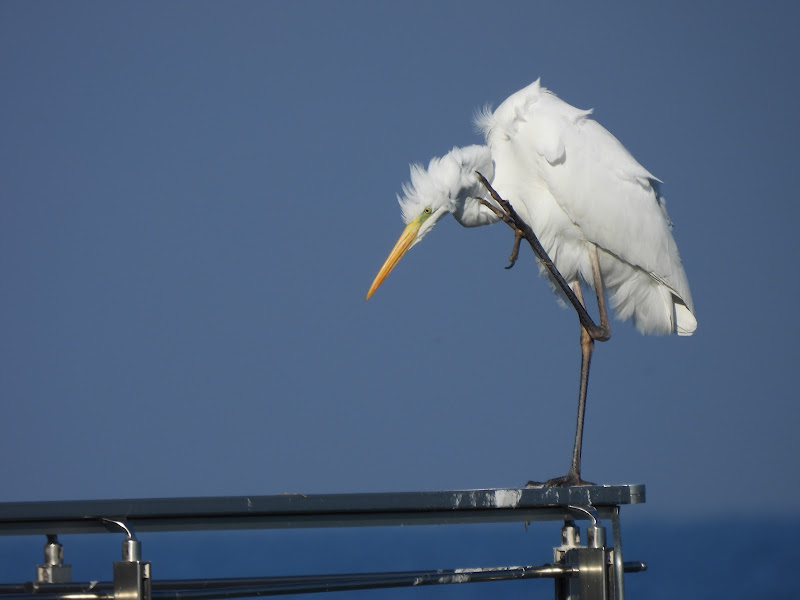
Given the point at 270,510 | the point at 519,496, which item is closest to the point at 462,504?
the point at 519,496

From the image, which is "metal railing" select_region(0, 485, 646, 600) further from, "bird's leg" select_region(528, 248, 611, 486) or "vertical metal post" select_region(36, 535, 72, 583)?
"bird's leg" select_region(528, 248, 611, 486)

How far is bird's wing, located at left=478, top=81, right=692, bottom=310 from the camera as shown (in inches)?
170

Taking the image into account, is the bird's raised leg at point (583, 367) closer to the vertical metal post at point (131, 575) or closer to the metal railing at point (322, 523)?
the metal railing at point (322, 523)

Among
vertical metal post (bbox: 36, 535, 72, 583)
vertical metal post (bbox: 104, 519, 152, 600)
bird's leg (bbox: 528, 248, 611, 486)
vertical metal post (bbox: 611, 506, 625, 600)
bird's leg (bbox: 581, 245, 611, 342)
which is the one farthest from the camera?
bird's leg (bbox: 581, 245, 611, 342)

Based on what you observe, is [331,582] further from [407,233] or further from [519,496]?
[407,233]

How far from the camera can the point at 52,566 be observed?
141 centimetres

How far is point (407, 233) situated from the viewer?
4336 millimetres

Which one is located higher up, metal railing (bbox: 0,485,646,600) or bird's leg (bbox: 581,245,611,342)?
bird's leg (bbox: 581,245,611,342)

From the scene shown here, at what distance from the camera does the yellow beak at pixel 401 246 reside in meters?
4.34

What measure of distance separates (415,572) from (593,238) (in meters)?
3.21

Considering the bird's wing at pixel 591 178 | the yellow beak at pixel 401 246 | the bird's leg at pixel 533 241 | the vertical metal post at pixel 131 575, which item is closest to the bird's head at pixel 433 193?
the yellow beak at pixel 401 246

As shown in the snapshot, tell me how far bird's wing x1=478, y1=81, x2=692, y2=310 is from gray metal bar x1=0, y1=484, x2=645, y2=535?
113 inches

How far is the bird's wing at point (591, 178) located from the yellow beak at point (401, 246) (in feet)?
1.79

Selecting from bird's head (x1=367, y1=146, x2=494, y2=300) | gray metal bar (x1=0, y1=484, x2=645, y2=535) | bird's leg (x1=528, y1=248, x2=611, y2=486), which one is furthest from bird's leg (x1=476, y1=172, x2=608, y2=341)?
bird's head (x1=367, y1=146, x2=494, y2=300)
